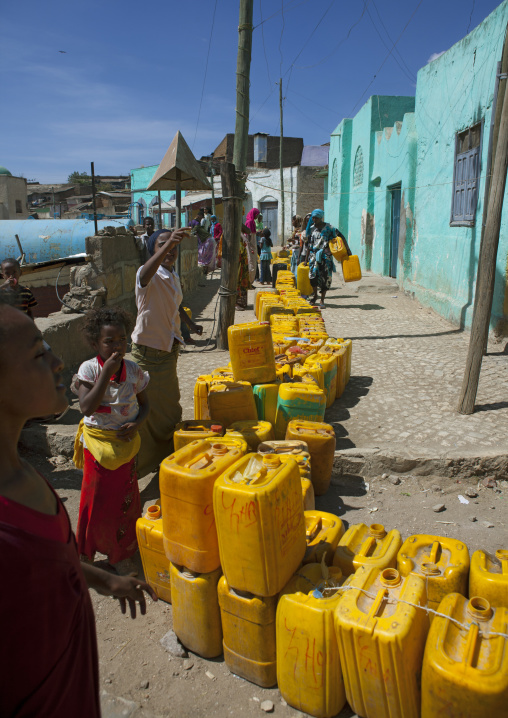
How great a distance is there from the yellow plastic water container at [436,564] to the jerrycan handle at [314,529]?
17.7 inches

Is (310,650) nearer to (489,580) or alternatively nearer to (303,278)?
(489,580)

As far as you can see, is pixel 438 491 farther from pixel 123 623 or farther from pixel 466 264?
pixel 466 264

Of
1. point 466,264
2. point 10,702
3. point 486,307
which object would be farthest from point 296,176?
point 10,702

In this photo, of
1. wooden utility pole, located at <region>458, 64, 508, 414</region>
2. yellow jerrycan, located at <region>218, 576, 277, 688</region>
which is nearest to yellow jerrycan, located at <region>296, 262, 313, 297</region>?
wooden utility pole, located at <region>458, 64, 508, 414</region>

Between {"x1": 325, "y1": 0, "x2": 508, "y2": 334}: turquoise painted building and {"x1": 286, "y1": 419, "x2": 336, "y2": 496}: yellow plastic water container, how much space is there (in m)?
4.67

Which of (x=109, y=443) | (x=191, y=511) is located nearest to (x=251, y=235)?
(x=109, y=443)

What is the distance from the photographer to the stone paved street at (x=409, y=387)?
14.4 ft

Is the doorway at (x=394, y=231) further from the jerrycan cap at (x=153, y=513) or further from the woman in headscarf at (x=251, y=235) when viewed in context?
the jerrycan cap at (x=153, y=513)

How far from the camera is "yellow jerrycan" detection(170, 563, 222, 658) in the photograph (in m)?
2.32

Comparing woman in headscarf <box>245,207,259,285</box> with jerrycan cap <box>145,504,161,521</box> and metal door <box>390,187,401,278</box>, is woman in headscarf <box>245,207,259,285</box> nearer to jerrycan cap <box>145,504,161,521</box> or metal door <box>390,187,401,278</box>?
metal door <box>390,187,401,278</box>

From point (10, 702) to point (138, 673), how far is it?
4.98 ft

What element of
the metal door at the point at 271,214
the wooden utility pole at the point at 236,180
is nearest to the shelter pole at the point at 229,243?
the wooden utility pole at the point at 236,180

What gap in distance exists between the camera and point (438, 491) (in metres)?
3.83

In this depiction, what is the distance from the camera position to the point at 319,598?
6.62 ft
